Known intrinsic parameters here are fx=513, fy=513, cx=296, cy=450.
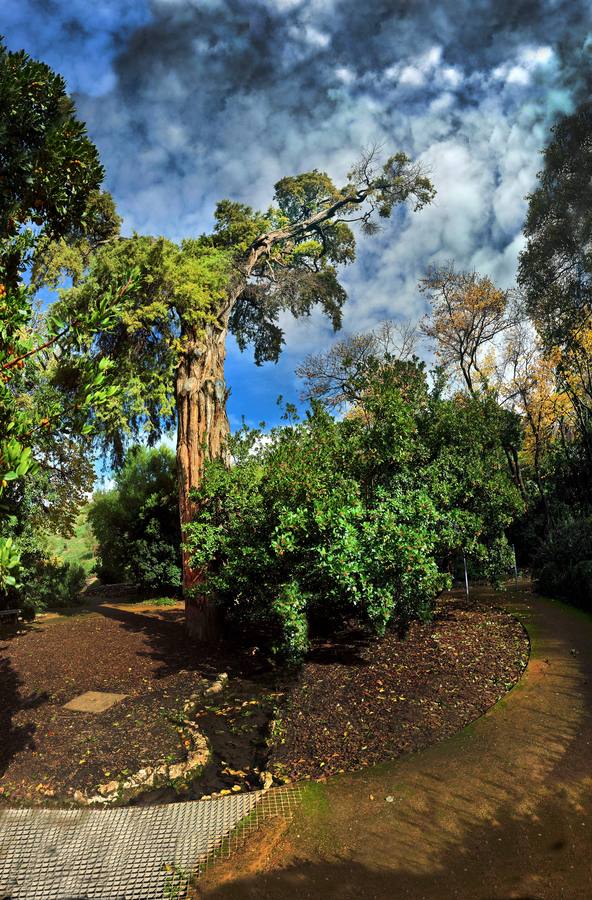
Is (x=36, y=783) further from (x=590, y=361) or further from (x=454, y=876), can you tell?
(x=590, y=361)

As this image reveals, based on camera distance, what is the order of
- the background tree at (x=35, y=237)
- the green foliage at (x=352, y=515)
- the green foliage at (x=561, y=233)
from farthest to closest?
the green foliage at (x=561, y=233)
the green foliage at (x=352, y=515)
the background tree at (x=35, y=237)

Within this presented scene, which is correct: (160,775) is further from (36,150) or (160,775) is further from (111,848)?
(36,150)

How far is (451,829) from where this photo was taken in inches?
143

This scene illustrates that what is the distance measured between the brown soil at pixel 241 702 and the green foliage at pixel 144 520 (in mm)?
6011

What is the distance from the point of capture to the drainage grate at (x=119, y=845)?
3287 mm

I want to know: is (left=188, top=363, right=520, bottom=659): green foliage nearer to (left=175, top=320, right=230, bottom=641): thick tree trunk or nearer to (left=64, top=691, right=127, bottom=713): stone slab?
(left=175, top=320, right=230, bottom=641): thick tree trunk

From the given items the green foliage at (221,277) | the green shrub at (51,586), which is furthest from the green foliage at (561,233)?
the green shrub at (51,586)

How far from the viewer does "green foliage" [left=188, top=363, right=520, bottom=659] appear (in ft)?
21.5

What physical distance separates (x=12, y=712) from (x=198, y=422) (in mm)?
6131

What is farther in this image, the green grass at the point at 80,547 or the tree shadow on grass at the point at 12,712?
the green grass at the point at 80,547

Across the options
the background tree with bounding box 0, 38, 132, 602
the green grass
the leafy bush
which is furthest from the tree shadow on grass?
the green grass

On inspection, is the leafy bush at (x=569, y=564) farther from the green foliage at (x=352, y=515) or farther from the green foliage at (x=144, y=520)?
the green foliage at (x=144, y=520)

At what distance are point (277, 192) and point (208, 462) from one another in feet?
35.4

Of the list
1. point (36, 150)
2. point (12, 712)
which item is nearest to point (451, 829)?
point (12, 712)
